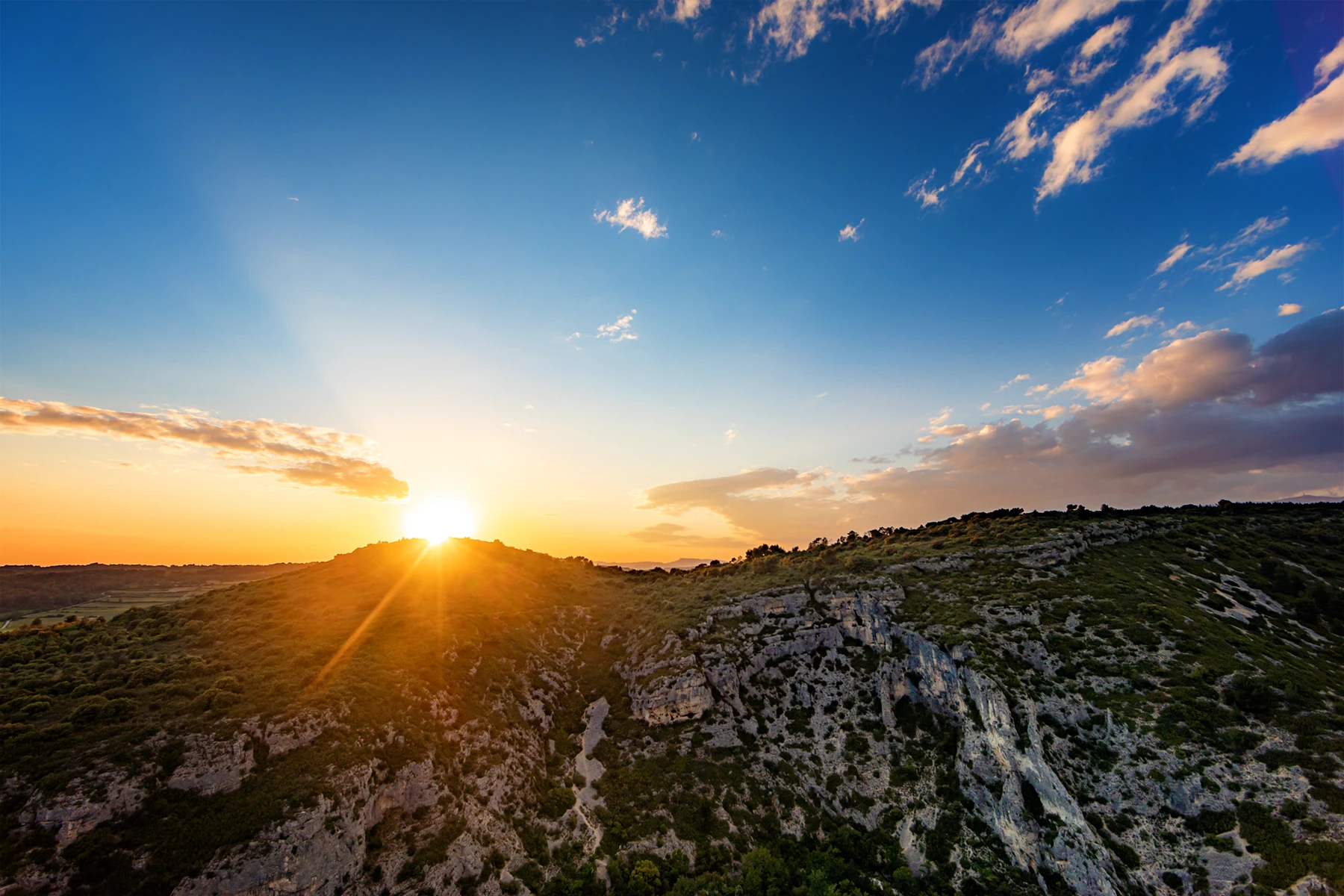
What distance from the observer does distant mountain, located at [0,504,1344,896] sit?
3425cm

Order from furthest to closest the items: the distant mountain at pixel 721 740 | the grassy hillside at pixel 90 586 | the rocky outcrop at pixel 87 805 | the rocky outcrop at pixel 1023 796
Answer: the grassy hillside at pixel 90 586 → the rocky outcrop at pixel 1023 796 → the distant mountain at pixel 721 740 → the rocky outcrop at pixel 87 805

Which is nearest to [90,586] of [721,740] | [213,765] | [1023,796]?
[213,765]

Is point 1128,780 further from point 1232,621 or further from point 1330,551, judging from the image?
point 1330,551

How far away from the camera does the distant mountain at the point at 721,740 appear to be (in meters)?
34.2

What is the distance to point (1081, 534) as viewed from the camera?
8250 centimetres

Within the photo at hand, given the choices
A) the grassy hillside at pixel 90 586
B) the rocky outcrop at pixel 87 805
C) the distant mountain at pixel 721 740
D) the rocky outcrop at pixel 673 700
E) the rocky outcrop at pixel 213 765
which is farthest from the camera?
the grassy hillside at pixel 90 586

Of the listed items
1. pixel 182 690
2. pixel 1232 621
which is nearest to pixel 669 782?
pixel 182 690

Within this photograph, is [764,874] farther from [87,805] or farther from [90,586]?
[90,586]

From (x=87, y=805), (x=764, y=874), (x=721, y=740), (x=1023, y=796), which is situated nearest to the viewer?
(x=87, y=805)

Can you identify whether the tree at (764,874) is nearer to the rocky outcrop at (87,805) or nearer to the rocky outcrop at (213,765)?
the rocky outcrop at (213,765)

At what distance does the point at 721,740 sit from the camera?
188 feet

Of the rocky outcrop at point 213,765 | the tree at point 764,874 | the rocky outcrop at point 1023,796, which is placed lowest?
the tree at point 764,874

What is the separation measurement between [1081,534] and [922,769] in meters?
60.9

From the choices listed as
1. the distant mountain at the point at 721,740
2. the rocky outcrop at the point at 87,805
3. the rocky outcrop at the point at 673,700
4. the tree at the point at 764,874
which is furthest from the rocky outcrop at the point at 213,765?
the tree at the point at 764,874
